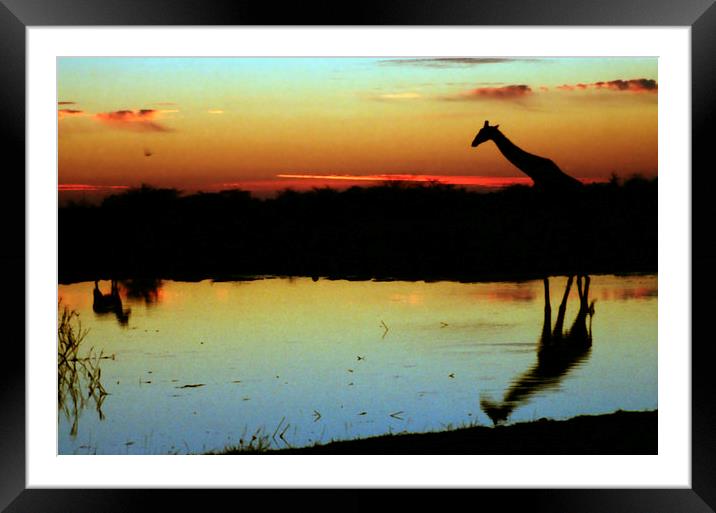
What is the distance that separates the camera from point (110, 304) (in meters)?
3.63

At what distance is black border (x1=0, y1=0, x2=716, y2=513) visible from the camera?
270 cm

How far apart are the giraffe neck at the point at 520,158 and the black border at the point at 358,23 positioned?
1027mm

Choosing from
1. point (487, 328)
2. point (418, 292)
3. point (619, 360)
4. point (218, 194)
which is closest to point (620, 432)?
point (619, 360)

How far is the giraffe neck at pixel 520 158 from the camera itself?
3.72 meters

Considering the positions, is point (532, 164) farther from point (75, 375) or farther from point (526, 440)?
point (75, 375)

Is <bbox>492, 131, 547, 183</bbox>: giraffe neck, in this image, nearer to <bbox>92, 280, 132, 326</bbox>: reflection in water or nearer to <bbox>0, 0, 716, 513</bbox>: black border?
<bbox>0, 0, 716, 513</bbox>: black border

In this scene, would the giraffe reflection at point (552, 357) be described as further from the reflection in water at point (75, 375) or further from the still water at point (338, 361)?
the reflection in water at point (75, 375)

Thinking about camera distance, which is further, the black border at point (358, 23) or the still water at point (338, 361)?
the still water at point (338, 361)

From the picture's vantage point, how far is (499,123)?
12.3 ft

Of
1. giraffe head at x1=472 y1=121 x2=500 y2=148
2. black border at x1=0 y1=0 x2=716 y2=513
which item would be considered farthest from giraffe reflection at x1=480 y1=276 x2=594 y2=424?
black border at x1=0 y1=0 x2=716 y2=513

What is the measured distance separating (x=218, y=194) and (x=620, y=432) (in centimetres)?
194

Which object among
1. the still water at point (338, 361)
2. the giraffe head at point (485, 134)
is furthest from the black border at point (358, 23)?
the giraffe head at point (485, 134)

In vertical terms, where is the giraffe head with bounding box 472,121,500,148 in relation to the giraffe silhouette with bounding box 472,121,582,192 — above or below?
above

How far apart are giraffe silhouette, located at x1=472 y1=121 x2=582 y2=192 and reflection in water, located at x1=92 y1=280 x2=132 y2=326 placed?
1630mm
